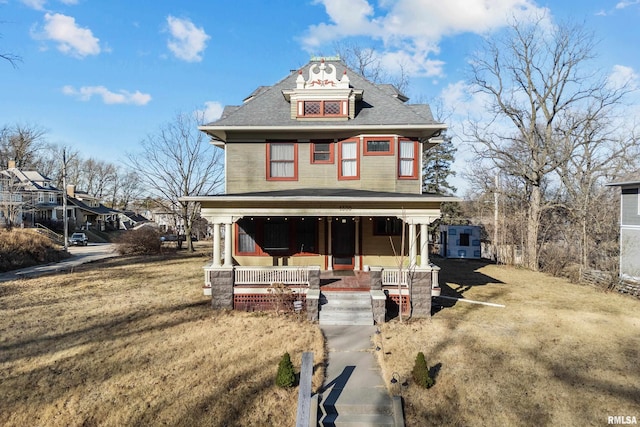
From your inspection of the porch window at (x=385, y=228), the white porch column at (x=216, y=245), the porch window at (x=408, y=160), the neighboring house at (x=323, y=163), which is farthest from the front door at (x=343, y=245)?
the white porch column at (x=216, y=245)

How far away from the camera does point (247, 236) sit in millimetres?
13672

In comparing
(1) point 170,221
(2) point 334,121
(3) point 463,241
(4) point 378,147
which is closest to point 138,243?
(2) point 334,121

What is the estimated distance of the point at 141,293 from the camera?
13734mm

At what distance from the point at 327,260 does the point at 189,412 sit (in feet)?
28.5

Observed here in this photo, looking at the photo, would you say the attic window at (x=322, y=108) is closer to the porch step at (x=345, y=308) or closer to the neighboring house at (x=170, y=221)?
the porch step at (x=345, y=308)

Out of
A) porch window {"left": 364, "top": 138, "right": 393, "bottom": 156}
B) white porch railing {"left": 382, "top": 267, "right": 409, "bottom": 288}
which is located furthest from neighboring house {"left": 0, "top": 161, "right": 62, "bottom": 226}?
white porch railing {"left": 382, "top": 267, "right": 409, "bottom": 288}

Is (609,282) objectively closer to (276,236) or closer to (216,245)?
(276,236)

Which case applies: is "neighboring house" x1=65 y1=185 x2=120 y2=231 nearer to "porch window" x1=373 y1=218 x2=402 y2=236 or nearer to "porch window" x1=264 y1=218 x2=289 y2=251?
"porch window" x1=264 y1=218 x2=289 y2=251

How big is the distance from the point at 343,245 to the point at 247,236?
404 cm

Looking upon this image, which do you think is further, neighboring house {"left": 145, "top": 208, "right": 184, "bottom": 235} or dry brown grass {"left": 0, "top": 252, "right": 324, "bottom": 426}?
neighboring house {"left": 145, "top": 208, "right": 184, "bottom": 235}

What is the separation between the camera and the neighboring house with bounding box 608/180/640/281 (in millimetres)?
16828

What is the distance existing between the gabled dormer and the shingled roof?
306 mm

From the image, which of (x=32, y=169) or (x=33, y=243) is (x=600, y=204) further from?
(x=32, y=169)

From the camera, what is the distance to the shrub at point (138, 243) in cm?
2762
